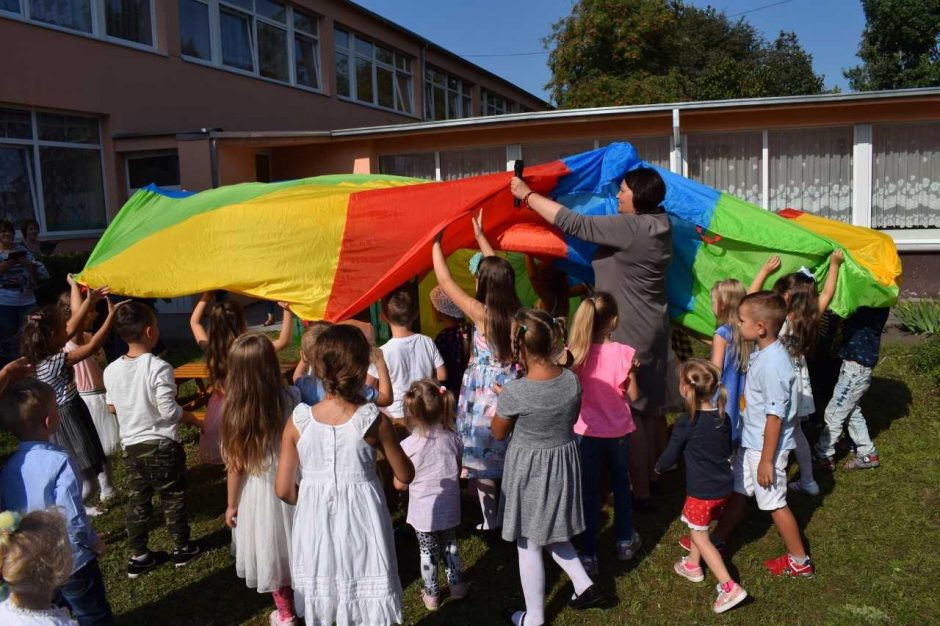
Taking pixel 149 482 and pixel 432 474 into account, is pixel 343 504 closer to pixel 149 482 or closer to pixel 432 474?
pixel 432 474

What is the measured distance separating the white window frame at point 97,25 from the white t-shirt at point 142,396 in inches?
325

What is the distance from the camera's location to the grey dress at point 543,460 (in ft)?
9.58

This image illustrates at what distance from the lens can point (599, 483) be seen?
141 inches

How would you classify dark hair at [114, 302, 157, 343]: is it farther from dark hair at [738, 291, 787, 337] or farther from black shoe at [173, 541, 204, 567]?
dark hair at [738, 291, 787, 337]

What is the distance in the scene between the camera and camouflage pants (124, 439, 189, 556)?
3660 mm

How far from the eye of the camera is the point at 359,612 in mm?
2668

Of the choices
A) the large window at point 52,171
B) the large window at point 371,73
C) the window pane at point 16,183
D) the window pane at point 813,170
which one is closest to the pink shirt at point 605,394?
the window pane at point 813,170

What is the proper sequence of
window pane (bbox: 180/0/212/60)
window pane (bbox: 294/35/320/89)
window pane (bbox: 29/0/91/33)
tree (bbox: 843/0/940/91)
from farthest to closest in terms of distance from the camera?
1. tree (bbox: 843/0/940/91)
2. window pane (bbox: 294/35/320/89)
3. window pane (bbox: 180/0/212/60)
4. window pane (bbox: 29/0/91/33)

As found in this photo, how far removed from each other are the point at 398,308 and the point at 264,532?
1.41 m

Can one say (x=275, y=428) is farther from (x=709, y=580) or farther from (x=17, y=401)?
(x=709, y=580)

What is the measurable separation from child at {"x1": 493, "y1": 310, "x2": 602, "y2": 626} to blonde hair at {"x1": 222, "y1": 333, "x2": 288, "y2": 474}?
0.95m

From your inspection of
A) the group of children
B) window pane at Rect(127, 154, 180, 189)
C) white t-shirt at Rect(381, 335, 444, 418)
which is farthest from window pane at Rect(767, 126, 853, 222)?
window pane at Rect(127, 154, 180, 189)

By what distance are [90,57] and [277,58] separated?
5241 mm

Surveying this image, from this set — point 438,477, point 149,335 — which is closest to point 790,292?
point 438,477
